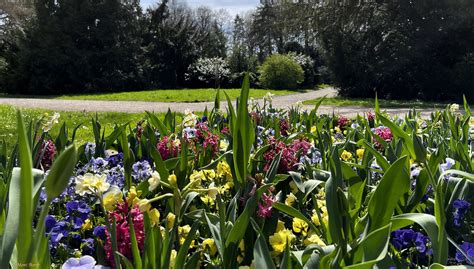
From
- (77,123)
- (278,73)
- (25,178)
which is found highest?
(278,73)

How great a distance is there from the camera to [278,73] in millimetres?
→ 24219

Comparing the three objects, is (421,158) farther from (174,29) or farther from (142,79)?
(174,29)

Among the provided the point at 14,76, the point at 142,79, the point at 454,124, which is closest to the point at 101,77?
the point at 142,79

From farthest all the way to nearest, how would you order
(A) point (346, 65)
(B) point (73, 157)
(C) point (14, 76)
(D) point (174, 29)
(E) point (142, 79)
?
1. (D) point (174, 29)
2. (E) point (142, 79)
3. (C) point (14, 76)
4. (A) point (346, 65)
5. (B) point (73, 157)

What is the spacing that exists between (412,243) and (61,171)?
1003 mm

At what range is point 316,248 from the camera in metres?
1.05

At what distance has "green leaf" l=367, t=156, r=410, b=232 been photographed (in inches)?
41.1

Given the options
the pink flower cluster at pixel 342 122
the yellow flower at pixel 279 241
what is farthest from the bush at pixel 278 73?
the yellow flower at pixel 279 241

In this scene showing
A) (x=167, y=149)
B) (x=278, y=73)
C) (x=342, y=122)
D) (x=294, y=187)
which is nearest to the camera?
(x=294, y=187)

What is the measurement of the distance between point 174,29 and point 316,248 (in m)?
27.2

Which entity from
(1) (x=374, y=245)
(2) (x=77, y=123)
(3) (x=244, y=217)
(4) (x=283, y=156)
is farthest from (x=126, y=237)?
(2) (x=77, y=123)

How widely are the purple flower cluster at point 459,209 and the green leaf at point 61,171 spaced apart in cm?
116

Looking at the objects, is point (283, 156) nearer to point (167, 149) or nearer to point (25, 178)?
point (167, 149)

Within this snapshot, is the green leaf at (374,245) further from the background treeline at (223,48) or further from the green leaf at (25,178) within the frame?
the background treeline at (223,48)
